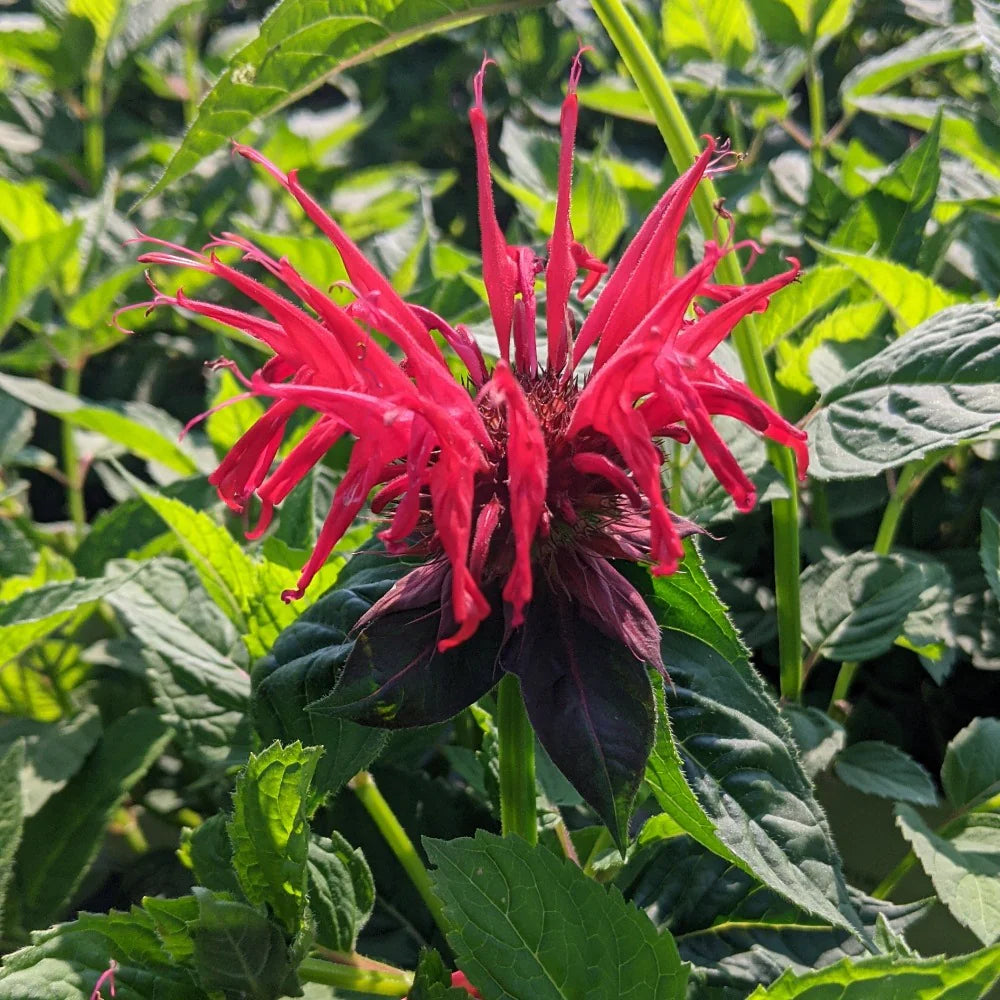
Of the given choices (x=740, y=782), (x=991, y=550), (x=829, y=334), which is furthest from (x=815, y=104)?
(x=740, y=782)

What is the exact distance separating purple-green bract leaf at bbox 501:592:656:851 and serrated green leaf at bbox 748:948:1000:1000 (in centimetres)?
9

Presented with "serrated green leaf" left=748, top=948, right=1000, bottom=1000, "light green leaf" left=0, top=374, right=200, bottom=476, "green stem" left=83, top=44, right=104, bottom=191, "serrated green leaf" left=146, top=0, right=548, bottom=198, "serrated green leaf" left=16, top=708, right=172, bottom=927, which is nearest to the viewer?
"serrated green leaf" left=748, top=948, right=1000, bottom=1000

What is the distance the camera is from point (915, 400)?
1.68ft

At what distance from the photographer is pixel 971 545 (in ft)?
2.79

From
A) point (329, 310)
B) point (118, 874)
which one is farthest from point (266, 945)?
point (118, 874)

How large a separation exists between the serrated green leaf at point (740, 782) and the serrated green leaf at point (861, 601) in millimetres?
202

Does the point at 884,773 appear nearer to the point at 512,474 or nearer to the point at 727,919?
the point at 727,919

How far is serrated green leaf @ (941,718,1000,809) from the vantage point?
2.04 feet

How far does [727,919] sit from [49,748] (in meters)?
0.46

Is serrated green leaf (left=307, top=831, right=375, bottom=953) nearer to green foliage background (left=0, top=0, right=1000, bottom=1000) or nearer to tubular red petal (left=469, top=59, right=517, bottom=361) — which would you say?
green foliage background (left=0, top=0, right=1000, bottom=1000)

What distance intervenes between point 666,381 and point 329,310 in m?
0.15

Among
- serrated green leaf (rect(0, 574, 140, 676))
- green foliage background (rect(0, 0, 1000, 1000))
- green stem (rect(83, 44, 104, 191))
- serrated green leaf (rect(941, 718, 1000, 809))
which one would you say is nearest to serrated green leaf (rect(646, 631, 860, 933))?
green foliage background (rect(0, 0, 1000, 1000))

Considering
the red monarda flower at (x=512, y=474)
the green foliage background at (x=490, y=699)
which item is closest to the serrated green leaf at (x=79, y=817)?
the green foliage background at (x=490, y=699)

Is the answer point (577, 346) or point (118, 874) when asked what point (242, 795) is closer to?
point (577, 346)
